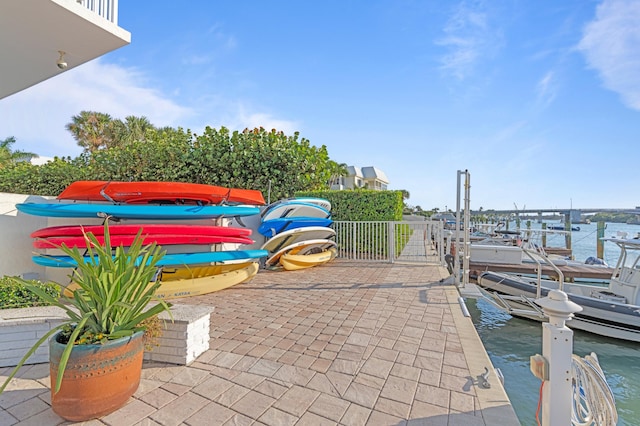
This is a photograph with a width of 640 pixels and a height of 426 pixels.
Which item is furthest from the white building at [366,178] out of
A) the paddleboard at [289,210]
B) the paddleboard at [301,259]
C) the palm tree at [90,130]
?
the paddleboard at [301,259]

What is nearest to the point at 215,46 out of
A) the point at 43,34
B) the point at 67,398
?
the point at 43,34

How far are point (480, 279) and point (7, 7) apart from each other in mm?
10978

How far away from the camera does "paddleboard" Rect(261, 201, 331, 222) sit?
263 inches

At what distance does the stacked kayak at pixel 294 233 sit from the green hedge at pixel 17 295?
13.0ft

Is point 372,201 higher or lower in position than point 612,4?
lower

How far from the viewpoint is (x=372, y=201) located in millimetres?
8852

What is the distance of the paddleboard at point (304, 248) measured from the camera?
673 cm

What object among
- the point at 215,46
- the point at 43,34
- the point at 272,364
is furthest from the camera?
the point at 215,46

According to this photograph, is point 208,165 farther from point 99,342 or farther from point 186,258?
point 99,342

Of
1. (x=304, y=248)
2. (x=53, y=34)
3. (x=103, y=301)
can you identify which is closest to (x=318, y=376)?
(x=103, y=301)

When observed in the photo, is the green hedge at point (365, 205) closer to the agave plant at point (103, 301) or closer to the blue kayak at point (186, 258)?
the blue kayak at point (186, 258)

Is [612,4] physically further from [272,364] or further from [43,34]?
[43,34]

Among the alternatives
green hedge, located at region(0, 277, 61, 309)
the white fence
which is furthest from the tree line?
green hedge, located at region(0, 277, 61, 309)

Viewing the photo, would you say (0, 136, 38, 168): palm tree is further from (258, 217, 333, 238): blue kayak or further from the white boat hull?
the white boat hull
